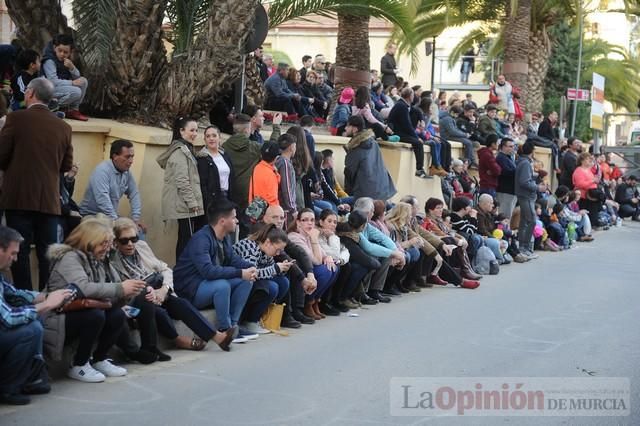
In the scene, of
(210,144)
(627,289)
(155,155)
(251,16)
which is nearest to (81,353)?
(210,144)

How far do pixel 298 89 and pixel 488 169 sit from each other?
164 inches

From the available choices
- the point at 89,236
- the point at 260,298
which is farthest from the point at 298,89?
the point at 89,236

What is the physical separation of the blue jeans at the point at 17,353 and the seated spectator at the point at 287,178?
17.2ft

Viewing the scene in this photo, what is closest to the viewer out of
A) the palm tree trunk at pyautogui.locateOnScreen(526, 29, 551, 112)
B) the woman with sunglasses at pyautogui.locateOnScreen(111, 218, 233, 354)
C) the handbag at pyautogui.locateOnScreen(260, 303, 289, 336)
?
the woman with sunglasses at pyautogui.locateOnScreen(111, 218, 233, 354)

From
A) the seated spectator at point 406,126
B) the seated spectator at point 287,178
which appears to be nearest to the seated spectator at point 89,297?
the seated spectator at point 287,178

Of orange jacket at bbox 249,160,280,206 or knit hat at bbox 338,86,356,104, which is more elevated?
knit hat at bbox 338,86,356,104

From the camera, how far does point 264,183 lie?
39.4 ft

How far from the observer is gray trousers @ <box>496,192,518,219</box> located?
63.8 ft

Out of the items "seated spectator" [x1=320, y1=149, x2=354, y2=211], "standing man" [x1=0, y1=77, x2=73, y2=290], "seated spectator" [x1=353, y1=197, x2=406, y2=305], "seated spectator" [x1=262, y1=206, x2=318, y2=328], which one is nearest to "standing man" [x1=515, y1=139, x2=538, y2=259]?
"seated spectator" [x1=320, y1=149, x2=354, y2=211]

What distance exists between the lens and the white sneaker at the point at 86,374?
821 centimetres

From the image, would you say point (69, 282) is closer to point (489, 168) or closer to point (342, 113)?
point (342, 113)

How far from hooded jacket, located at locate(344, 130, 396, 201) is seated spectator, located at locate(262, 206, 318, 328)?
13.7ft

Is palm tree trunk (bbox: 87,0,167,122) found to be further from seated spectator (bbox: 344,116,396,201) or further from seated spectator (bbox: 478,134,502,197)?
seated spectator (bbox: 478,134,502,197)

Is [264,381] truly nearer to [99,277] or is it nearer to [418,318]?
[99,277]
